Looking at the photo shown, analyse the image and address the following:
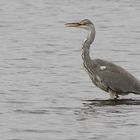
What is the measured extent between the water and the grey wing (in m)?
0.32

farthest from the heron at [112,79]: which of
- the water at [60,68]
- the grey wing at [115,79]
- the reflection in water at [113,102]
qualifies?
the water at [60,68]

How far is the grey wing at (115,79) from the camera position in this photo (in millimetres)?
17188

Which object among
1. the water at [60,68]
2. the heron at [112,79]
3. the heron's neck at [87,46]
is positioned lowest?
the water at [60,68]

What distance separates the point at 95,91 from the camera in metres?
18.2

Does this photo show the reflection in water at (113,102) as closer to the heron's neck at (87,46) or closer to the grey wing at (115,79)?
the grey wing at (115,79)

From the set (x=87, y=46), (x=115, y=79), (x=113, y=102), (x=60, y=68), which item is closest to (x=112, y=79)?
(x=115, y=79)

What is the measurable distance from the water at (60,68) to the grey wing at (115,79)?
0.32 metres

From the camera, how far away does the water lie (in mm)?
14797

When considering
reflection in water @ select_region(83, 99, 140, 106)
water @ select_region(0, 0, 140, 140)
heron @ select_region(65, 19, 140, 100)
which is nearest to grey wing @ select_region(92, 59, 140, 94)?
heron @ select_region(65, 19, 140, 100)

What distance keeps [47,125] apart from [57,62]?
21.7ft

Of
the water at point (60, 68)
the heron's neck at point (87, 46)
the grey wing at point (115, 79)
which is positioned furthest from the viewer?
the heron's neck at point (87, 46)

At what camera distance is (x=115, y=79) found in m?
17.3

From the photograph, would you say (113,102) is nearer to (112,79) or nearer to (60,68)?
(112,79)

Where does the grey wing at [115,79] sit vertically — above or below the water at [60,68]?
above
